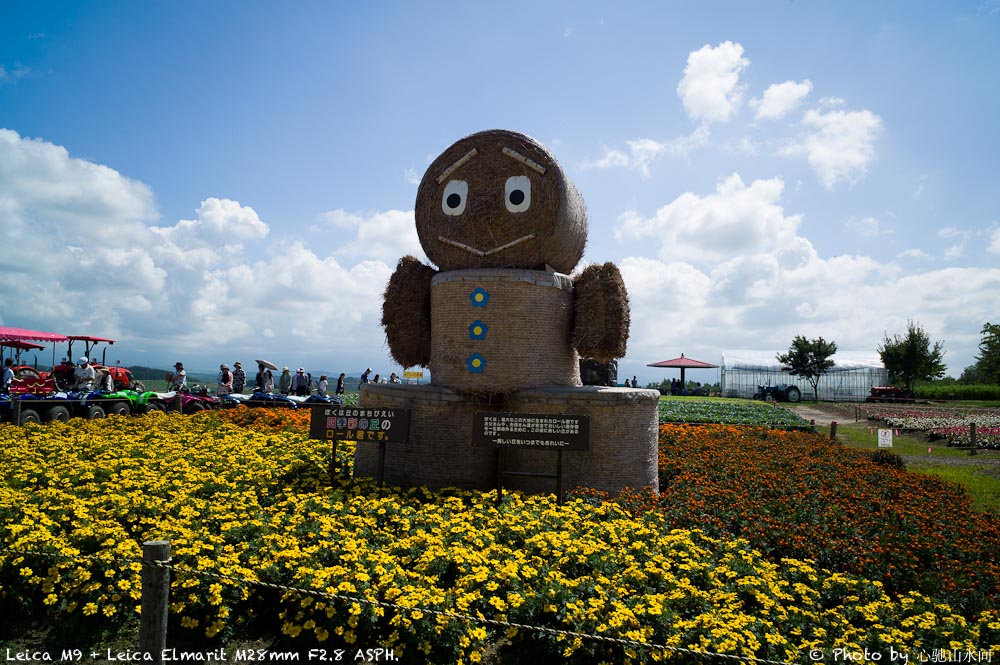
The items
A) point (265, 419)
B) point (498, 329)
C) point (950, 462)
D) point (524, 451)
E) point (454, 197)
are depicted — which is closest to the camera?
point (524, 451)

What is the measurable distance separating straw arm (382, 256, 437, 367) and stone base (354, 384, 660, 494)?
42.9 inches

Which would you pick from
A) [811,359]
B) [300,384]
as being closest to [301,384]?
[300,384]

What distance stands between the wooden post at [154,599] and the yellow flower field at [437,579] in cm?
56

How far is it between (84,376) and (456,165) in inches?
Result: 528

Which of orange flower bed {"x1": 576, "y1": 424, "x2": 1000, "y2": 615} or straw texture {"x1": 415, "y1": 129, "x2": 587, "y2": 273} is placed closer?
orange flower bed {"x1": 576, "y1": 424, "x2": 1000, "y2": 615}

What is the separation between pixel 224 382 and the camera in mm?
20312

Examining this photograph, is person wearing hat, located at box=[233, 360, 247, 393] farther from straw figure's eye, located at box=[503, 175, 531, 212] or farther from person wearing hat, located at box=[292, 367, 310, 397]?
straw figure's eye, located at box=[503, 175, 531, 212]

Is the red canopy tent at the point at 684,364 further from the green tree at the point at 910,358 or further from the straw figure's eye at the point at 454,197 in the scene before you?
the straw figure's eye at the point at 454,197

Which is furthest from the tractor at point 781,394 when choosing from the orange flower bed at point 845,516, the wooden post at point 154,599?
the wooden post at point 154,599

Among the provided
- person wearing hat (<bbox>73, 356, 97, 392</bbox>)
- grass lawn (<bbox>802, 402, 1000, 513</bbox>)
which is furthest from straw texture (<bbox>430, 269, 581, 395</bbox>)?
person wearing hat (<bbox>73, 356, 97, 392</bbox>)

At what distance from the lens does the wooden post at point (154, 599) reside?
355 cm

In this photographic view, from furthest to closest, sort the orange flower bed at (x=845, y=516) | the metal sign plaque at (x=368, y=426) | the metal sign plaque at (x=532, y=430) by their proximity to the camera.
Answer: the metal sign plaque at (x=368, y=426), the metal sign plaque at (x=532, y=430), the orange flower bed at (x=845, y=516)

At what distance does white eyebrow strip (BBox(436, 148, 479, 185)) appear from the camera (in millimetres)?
8977

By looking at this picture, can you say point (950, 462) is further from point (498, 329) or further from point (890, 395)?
point (890, 395)
